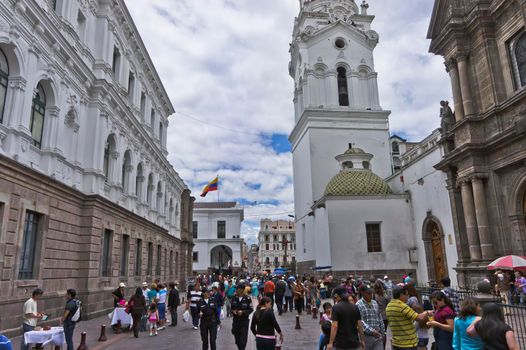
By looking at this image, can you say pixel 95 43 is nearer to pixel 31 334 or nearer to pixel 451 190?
pixel 31 334

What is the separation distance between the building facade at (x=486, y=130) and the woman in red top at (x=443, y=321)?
1071cm

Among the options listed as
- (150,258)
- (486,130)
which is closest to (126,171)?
(150,258)

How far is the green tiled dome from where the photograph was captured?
1083 inches

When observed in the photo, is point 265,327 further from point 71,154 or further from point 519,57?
point 519,57

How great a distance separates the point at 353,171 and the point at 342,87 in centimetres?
1385

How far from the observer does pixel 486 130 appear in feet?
55.9

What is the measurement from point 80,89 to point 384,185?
2060 cm

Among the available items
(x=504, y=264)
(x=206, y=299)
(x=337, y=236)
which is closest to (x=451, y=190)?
(x=504, y=264)

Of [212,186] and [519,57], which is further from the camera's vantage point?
[212,186]

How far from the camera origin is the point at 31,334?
803 centimetres

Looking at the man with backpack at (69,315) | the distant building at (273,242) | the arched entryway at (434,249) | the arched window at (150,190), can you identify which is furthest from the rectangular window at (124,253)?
the distant building at (273,242)

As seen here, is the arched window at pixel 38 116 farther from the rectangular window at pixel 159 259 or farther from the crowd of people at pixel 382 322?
the rectangular window at pixel 159 259

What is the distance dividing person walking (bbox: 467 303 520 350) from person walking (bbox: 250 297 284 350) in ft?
11.2

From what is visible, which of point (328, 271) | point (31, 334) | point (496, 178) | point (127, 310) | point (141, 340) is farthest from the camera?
point (328, 271)
